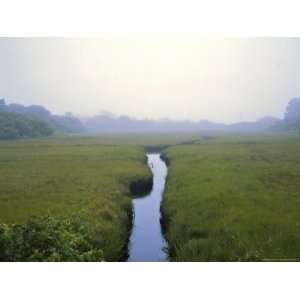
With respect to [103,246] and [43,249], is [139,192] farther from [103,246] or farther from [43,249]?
[43,249]

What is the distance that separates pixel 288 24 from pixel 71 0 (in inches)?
273

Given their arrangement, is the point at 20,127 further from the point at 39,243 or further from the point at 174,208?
the point at 39,243

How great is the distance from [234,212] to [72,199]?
5398mm

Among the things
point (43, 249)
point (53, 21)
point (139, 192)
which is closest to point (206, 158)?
point (139, 192)

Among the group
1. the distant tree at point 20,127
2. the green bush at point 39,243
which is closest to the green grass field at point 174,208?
the green bush at point 39,243

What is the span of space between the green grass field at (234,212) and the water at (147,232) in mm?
407

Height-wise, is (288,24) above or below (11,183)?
above

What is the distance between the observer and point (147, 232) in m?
12.6

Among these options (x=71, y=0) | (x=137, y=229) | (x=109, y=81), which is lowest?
(x=137, y=229)

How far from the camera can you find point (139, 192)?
18031mm

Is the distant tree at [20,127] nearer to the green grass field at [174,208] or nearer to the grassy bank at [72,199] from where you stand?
the grassy bank at [72,199]

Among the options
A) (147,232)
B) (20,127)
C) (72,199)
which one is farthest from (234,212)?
(20,127)

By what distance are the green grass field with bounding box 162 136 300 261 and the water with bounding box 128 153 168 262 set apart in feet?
1.34

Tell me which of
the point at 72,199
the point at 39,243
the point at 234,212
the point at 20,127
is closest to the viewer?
the point at 39,243
